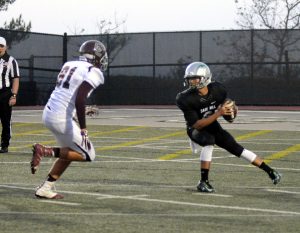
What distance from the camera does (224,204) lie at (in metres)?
8.36

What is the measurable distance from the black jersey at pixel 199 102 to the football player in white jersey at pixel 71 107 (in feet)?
4.07

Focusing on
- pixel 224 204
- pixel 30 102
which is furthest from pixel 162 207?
pixel 30 102

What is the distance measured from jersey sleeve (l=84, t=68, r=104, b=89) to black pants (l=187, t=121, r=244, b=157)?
64.8 inches

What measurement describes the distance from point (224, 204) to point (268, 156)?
5492 millimetres

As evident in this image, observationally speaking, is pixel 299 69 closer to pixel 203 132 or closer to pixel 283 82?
pixel 283 82

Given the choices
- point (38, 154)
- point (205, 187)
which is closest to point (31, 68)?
point (205, 187)

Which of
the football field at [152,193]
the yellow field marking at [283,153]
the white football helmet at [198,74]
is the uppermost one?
the white football helmet at [198,74]

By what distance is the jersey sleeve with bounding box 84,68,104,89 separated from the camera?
27.5ft

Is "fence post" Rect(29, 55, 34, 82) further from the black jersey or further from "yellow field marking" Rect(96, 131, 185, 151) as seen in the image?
the black jersey

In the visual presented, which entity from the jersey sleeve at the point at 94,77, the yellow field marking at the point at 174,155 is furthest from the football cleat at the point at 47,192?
the yellow field marking at the point at 174,155

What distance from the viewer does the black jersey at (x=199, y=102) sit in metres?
9.50

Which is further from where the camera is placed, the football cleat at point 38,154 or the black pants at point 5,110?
the black pants at point 5,110

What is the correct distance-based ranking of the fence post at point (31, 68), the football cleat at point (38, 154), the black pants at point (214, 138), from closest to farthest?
1. the football cleat at point (38, 154)
2. the black pants at point (214, 138)
3. the fence post at point (31, 68)

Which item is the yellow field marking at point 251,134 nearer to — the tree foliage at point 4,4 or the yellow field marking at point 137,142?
the yellow field marking at point 137,142
